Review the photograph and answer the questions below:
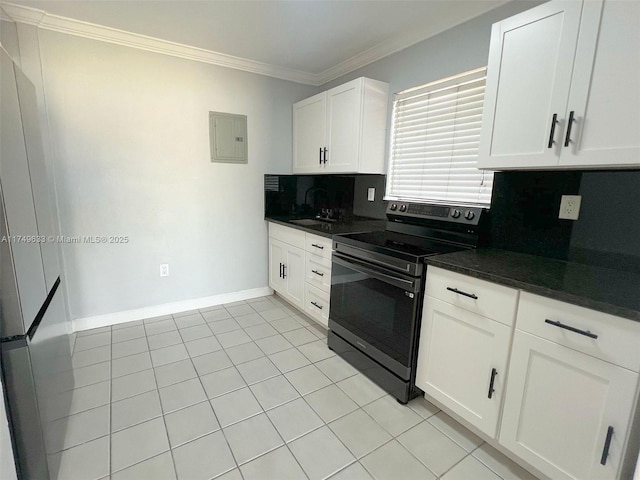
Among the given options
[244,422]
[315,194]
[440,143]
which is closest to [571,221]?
[440,143]

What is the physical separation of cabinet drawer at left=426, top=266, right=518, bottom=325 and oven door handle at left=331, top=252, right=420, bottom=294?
74 mm

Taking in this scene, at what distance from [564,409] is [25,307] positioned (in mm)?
2067

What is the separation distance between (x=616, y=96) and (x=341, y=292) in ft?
5.59

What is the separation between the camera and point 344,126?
260 centimetres

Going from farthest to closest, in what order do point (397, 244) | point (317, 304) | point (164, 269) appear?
1. point (164, 269)
2. point (317, 304)
3. point (397, 244)

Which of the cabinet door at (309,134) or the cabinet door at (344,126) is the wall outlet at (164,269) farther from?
the cabinet door at (344,126)

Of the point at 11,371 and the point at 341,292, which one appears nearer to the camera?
the point at 11,371

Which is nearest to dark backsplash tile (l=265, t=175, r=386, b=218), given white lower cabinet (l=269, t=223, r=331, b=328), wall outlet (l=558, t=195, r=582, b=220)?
white lower cabinet (l=269, t=223, r=331, b=328)

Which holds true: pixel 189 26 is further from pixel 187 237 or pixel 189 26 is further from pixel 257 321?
pixel 257 321

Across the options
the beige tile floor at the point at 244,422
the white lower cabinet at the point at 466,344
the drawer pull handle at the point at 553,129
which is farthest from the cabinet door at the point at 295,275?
the drawer pull handle at the point at 553,129

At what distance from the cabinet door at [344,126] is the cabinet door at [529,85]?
3.44 feet

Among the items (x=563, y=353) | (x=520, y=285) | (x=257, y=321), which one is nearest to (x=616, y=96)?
(x=520, y=285)

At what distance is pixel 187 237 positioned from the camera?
9.54ft

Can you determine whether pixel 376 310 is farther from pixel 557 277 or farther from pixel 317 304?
pixel 557 277
